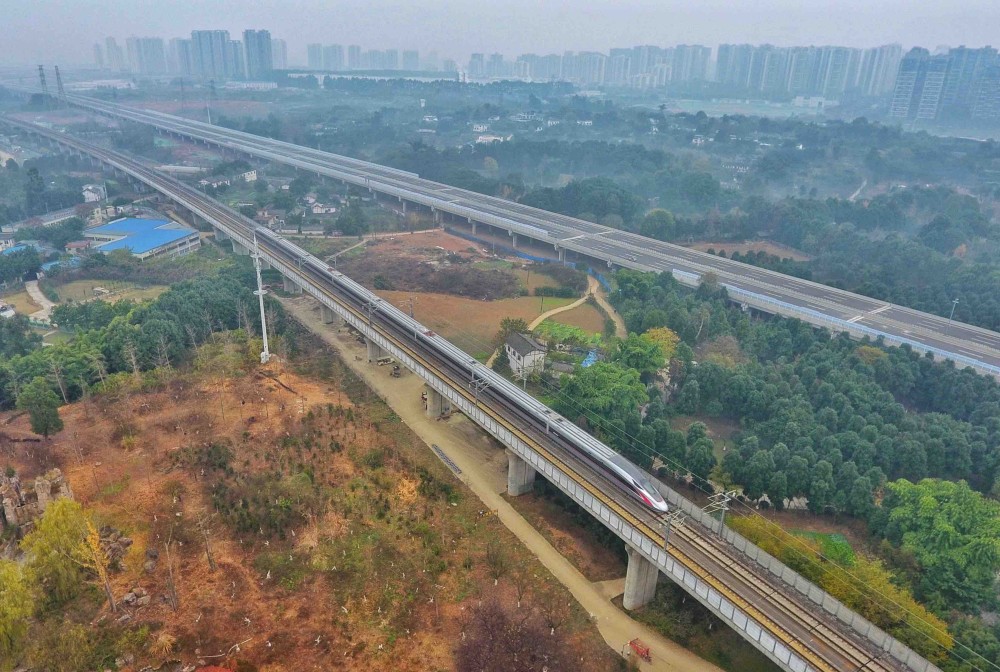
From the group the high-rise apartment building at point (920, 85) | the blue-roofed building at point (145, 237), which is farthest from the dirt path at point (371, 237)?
the high-rise apartment building at point (920, 85)

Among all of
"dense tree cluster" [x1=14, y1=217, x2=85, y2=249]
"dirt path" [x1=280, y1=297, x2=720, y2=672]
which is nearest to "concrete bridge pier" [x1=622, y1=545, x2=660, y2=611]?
"dirt path" [x1=280, y1=297, x2=720, y2=672]

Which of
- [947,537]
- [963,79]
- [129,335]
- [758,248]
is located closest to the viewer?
[947,537]

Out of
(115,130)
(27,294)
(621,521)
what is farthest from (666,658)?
(115,130)

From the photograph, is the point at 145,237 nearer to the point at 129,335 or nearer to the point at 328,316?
the point at 328,316

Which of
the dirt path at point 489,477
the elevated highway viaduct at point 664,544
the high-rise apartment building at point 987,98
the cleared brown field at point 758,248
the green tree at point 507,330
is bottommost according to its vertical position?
the dirt path at point 489,477

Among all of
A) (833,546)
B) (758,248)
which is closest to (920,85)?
(758,248)

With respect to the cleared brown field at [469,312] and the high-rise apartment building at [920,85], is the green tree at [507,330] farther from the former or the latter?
the high-rise apartment building at [920,85]
